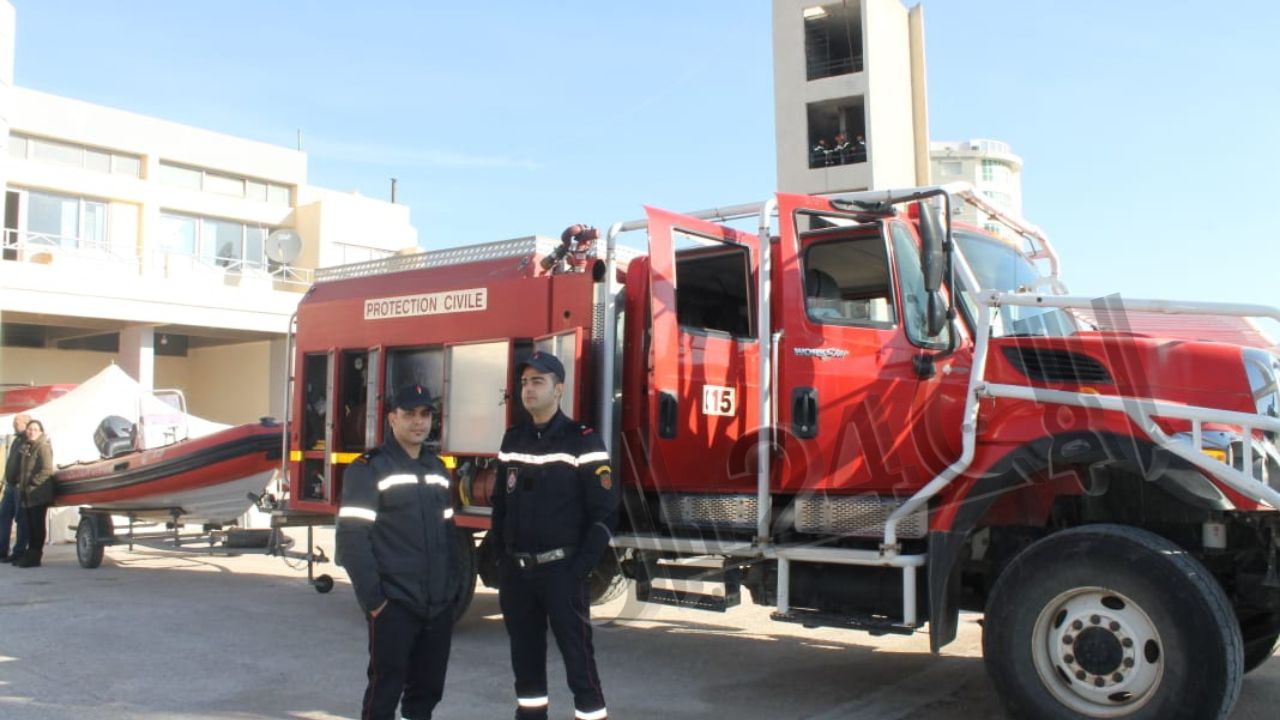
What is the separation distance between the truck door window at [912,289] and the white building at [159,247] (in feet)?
67.0

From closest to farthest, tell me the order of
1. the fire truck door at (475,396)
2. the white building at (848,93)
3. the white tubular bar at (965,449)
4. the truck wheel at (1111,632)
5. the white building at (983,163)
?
the truck wheel at (1111,632) → the white tubular bar at (965,449) → the fire truck door at (475,396) → the white building at (848,93) → the white building at (983,163)

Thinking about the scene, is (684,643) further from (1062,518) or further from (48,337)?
(48,337)

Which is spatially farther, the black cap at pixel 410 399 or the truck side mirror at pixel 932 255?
the truck side mirror at pixel 932 255

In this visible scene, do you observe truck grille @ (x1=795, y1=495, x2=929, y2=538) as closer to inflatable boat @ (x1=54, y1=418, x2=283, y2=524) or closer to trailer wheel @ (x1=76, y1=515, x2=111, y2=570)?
inflatable boat @ (x1=54, y1=418, x2=283, y2=524)

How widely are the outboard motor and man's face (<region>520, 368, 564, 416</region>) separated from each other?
36.7ft

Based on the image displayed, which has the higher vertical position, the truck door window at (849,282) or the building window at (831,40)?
the building window at (831,40)

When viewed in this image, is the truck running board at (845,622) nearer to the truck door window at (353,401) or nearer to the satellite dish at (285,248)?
the truck door window at (353,401)

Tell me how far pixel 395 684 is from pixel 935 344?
3543 millimetres

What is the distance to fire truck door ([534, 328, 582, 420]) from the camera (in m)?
6.98

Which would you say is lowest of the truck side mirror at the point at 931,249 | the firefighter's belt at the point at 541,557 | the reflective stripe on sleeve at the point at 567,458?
the firefighter's belt at the point at 541,557

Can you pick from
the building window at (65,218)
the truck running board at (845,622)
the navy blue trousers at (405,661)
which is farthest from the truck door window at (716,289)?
the building window at (65,218)

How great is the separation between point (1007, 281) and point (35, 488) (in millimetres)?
11602

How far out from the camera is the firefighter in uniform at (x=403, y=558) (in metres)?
4.50

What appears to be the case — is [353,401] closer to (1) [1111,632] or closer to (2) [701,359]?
(2) [701,359]
